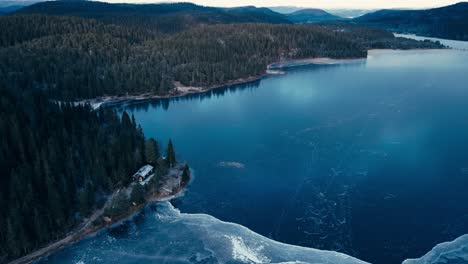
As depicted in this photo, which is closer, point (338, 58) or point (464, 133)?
point (464, 133)

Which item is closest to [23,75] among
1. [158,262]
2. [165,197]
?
[165,197]

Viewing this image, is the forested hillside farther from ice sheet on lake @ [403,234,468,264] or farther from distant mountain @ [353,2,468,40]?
distant mountain @ [353,2,468,40]

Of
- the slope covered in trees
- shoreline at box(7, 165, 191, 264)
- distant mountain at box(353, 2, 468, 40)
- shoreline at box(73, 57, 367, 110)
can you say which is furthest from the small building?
distant mountain at box(353, 2, 468, 40)

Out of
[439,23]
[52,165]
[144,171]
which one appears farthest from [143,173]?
[439,23]

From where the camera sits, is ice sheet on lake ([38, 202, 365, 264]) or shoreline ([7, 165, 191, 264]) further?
shoreline ([7, 165, 191, 264])

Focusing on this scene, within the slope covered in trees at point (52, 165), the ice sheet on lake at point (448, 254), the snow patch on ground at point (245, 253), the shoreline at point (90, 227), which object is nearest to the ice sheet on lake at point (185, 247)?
the snow patch on ground at point (245, 253)

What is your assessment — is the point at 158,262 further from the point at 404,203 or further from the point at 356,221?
the point at 404,203

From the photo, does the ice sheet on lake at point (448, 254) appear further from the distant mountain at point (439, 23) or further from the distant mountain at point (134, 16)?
the distant mountain at point (439, 23)
